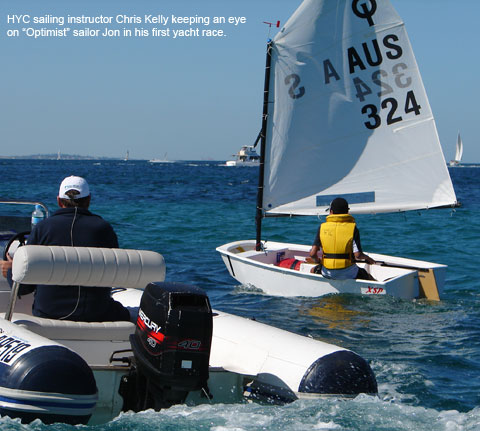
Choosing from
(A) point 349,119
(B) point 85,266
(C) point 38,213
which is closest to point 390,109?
(A) point 349,119

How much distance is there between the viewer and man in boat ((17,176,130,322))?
16.9 ft

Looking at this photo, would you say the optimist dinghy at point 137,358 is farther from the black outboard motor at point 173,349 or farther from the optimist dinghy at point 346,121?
the optimist dinghy at point 346,121

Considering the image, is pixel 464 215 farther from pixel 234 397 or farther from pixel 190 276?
pixel 234 397

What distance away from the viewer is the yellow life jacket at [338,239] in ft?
32.8

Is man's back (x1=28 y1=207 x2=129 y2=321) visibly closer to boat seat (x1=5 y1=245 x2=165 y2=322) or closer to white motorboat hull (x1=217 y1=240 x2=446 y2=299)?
boat seat (x1=5 y1=245 x2=165 y2=322)

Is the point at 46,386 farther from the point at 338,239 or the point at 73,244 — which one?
the point at 338,239

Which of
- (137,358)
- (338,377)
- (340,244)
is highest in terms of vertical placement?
(340,244)

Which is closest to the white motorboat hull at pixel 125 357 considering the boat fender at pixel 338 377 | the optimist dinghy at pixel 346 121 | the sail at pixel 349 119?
the boat fender at pixel 338 377

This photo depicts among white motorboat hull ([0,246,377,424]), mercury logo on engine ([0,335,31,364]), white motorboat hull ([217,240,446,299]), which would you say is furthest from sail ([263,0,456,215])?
mercury logo on engine ([0,335,31,364])

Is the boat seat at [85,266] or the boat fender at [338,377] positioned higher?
the boat seat at [85,266]

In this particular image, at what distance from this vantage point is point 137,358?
4.88 m

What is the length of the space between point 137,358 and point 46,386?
0.73 m

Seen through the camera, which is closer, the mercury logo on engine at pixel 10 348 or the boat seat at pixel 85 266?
the mercury logo on engine at pixel 10 348

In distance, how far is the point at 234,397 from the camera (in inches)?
206
